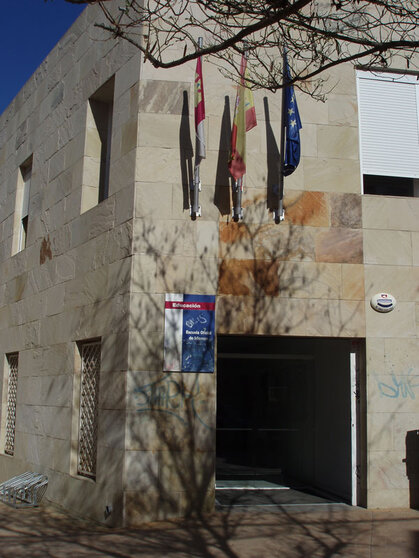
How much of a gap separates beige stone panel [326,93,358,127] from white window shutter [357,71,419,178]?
13cm

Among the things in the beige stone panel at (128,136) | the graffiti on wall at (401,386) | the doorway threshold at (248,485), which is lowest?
the doorway threshold at (248,485)

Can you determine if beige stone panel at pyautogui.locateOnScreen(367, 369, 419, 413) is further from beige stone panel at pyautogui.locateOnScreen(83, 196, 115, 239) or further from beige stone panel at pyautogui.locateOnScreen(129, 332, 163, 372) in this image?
beige stone panel at pyautogui.locateOnScreen(83, 196, 115, 239)

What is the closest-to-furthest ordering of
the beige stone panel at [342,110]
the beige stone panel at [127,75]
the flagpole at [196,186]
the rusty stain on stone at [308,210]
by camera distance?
the flagpole at [196,186], the rusty stain on stone at [308,210], the beige stone panel at [127,75], the beige stone panel at [342,110]

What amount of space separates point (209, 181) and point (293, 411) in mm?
4699

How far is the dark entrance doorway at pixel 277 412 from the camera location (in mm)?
10492

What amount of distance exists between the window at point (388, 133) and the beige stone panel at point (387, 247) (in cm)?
73

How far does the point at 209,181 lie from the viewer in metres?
8.90

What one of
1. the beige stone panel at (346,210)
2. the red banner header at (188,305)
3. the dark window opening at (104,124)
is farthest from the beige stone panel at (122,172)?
the beige stone panel at (346,210)

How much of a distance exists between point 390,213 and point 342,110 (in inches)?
63.9

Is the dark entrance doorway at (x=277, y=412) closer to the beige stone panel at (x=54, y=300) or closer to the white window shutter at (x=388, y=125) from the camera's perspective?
the beige stone panel at (x=54, y=300)

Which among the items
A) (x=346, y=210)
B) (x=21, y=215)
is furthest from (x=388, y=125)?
(x=21, y=215)

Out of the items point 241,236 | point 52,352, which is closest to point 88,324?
point 52,352

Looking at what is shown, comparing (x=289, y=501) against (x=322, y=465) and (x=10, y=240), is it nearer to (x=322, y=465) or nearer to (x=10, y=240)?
(x=322, y=465)

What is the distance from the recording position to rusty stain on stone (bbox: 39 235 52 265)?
11386 mm
